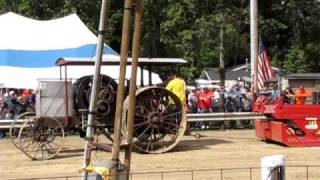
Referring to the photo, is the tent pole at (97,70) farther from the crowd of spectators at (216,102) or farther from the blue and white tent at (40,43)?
the crowd of spectators at (216,102)

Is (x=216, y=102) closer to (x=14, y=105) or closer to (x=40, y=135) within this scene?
(x=14, y=105)

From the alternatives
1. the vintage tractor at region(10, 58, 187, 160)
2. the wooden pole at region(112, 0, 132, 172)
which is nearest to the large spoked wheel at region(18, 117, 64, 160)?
the vintage tractor at region(10, 58, 187, 160)

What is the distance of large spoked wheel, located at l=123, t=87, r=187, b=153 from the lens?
1541 cm

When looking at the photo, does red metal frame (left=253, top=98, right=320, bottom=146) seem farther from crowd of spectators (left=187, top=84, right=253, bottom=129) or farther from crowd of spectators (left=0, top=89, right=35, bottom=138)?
crowd of spectators (left=0, top=89, right=35, bottom=138)

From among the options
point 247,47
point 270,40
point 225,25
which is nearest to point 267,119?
point 225,25

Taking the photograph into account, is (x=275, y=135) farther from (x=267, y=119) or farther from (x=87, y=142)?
(x=87, y=142)

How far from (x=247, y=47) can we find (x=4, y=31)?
33683 mm

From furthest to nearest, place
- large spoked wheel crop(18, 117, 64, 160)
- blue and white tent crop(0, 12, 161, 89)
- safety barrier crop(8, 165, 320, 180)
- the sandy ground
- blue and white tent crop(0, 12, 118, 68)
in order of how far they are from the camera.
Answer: blue and white tent crop(0, 12, 118, 68) < blue and white tent crop(0, 12, 161, 89) < large spoked wheel crop(18, 117, 64, 160) < the sandy ground < safety barrier crop(8, 165, 320, 180)

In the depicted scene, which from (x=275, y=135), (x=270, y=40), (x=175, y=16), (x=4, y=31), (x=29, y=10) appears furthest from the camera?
(x=270, y=40)

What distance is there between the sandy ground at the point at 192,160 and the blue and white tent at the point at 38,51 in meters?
5.63

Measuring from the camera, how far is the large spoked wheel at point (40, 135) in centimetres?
1534

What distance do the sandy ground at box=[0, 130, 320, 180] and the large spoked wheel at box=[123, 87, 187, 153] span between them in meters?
0.27

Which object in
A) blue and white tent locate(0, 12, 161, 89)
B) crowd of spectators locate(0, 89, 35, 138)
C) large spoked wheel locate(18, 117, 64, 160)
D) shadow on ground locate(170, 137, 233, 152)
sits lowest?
shadow on ground locate(170, 137, 233, 152)

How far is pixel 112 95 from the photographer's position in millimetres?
15383
